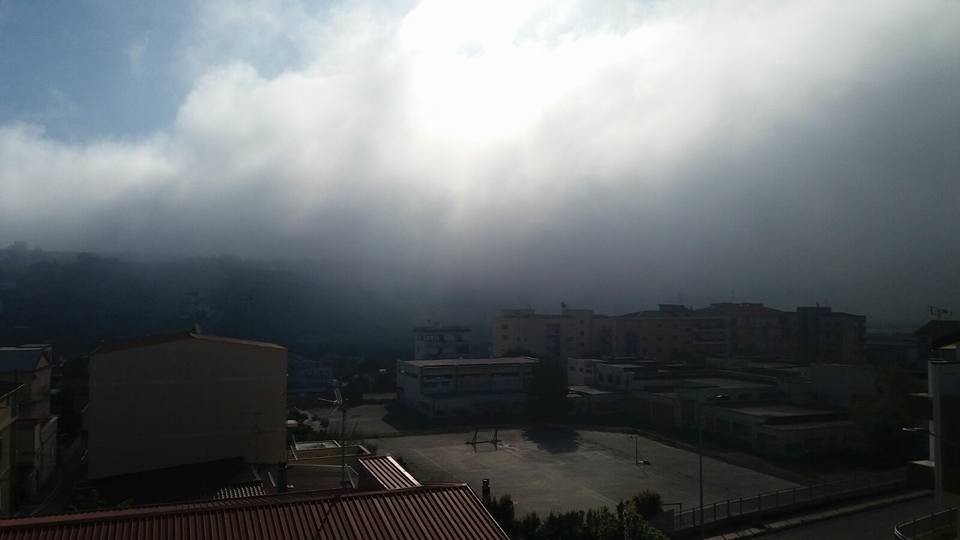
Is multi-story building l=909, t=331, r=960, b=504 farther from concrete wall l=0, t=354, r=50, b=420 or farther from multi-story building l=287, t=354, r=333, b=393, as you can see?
multi-story building l=287, t=354, r=333, b=393

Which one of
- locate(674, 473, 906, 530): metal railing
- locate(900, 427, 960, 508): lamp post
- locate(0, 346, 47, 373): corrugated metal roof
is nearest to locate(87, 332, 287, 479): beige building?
locate(0, 346, 47, 373): corrugated metal roof

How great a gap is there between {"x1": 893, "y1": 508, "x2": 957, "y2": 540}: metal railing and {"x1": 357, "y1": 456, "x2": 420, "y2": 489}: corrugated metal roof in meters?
7.99

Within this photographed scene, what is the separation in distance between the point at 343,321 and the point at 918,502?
6181 cm

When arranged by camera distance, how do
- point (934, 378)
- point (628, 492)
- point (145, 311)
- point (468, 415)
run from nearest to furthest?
point (934, 378), point (628, 492), point (468, 415), point (145, 311)

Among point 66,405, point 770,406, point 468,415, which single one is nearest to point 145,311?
point 66,405

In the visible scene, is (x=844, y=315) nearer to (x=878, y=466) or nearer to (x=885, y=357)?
(x=885, y=357)

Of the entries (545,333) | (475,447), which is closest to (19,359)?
(475,447)

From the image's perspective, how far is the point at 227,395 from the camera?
15.9 m

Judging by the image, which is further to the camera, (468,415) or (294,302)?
(294,302)

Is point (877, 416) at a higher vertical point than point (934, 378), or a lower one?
lower

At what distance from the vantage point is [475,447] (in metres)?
21.6

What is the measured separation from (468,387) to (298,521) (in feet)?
81.2

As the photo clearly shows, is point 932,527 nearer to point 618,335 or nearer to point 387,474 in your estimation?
point 387,474

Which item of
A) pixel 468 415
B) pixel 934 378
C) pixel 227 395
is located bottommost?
pixel 468 415
